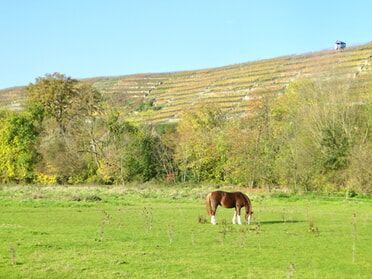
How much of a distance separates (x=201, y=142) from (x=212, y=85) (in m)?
63.0

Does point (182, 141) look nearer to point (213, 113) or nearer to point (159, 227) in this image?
point (213, 113)

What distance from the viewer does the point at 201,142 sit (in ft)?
230

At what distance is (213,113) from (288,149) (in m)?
24.9

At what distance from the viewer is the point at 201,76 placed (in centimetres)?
15050

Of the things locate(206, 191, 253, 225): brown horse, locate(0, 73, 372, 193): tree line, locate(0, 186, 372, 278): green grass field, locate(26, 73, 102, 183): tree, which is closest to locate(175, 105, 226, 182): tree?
locate(0, 73, 372, 193): tree line

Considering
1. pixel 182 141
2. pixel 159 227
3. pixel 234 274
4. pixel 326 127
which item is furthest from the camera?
pixel 182 141

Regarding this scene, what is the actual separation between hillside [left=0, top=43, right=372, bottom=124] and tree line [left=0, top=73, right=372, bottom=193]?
6662 millimetres

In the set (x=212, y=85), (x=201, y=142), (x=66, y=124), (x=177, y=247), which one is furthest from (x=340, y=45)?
(x=177, y=247)

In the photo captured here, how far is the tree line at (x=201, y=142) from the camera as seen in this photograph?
51781 mm

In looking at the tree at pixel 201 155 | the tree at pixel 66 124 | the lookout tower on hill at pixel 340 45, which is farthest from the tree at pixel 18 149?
the lookout tower on hill at pixel 340 45

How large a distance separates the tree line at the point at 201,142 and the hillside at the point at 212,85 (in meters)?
6.66

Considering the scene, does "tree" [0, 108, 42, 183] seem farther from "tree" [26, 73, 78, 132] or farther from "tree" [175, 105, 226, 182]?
"tree" [175, 105, 226, 182]

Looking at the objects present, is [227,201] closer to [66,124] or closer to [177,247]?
[177,247]

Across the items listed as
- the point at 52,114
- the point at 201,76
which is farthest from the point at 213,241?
the point at 201,76
